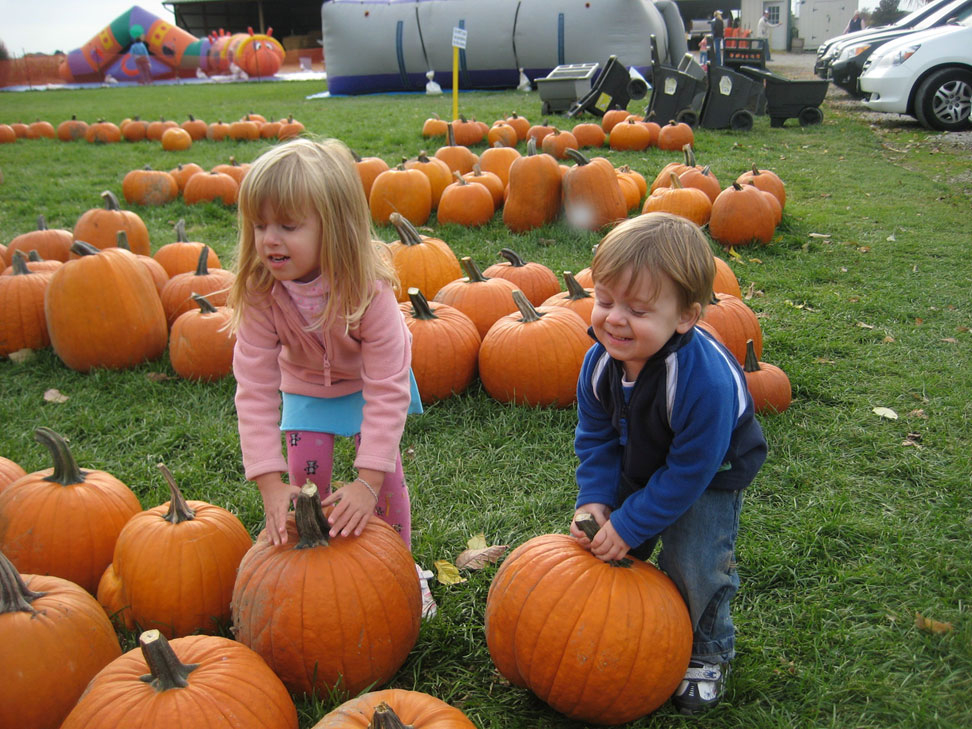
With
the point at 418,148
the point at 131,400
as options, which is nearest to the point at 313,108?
the point at 418,148

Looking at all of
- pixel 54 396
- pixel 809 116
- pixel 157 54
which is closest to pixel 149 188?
pixel 54 396

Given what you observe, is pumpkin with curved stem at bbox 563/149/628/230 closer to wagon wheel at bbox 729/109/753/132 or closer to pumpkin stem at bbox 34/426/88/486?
pumpkin stem at bbox 34/426/88/486

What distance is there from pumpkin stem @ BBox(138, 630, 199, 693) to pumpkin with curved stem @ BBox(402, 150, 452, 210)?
6045 mm

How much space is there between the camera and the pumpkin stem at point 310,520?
2018 millimetres

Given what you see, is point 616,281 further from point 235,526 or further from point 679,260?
Result: point 235,526

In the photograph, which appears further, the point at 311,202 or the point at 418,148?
the point at 418,148

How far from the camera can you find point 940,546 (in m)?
2.69

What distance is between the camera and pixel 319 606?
206cm

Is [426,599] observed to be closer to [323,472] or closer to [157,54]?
[323,472]

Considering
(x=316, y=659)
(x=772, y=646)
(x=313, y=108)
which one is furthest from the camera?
(x=313, y=108)

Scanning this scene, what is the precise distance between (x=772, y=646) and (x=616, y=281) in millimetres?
1285

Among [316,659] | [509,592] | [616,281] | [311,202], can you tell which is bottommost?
[316,659]

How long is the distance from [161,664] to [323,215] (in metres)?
1.22

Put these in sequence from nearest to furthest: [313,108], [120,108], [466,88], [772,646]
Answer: [772,646] < [313,108] < [120,108] < [466,88]
